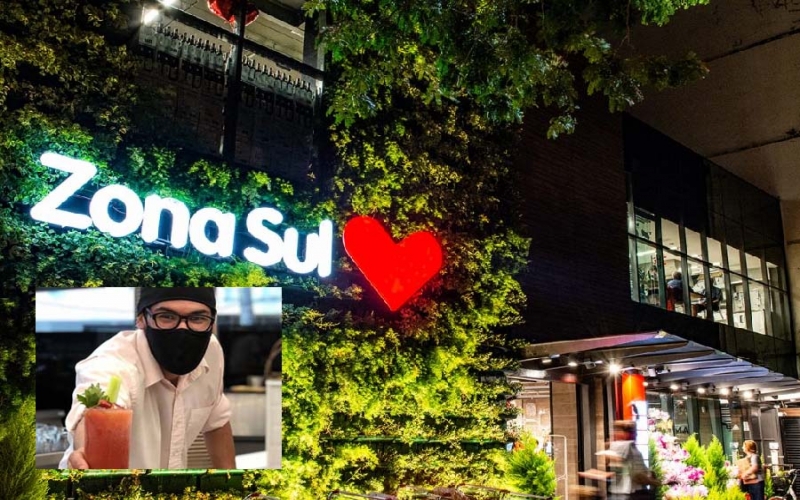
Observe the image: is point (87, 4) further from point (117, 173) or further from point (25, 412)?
point (25, 412)

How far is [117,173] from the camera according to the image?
296 inches

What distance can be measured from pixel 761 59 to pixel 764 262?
24.1 feet

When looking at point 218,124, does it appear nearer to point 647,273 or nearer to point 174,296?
point 174,296

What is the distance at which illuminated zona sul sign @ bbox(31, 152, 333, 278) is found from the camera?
7.08 metres

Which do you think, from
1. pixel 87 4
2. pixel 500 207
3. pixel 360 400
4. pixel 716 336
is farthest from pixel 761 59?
pixel 87 4

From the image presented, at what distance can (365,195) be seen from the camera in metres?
9.35

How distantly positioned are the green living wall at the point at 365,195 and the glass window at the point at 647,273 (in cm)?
494

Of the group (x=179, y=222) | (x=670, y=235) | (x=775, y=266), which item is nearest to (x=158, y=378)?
(x=179, y=222)

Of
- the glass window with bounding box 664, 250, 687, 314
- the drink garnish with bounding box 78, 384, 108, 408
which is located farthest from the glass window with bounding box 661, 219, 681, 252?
the drink garnish with bounding box 78, 384, 108, 408

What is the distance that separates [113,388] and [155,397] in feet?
1.24

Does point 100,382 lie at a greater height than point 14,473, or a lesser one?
greater

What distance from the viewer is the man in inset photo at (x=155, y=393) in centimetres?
664

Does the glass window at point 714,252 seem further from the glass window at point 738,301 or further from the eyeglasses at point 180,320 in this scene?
the eyeglasses at point 180,320

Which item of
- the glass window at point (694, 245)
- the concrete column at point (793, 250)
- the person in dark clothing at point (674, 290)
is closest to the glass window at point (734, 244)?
the glass window at point (694, 245)
